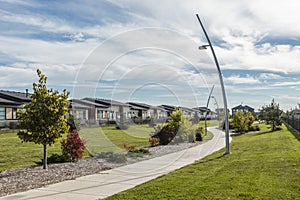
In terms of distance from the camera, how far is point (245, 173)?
8750 millimetres

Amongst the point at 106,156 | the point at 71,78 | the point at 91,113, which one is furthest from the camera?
the point at 91,113

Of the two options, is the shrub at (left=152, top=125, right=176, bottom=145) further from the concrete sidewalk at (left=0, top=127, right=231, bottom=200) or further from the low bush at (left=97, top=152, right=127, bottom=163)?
the concrete sidewalk at (left=0, top=127, right=231, bottom=200)

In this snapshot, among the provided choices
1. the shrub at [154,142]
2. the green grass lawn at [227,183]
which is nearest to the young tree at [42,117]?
the green grass lawn at [227,183]

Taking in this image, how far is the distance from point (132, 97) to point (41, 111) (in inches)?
424

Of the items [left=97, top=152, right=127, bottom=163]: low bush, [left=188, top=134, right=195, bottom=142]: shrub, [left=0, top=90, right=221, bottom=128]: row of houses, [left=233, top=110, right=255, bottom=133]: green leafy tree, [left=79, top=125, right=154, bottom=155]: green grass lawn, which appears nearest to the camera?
[left=97, top=152, right=127, bottom=163]: low bush

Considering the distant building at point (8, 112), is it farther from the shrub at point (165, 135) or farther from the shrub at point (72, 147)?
the shrub at point (72, 147)

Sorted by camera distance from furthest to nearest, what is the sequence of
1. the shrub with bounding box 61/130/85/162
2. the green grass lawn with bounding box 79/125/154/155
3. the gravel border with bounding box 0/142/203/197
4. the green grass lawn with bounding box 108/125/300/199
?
the green grass lawn with bounding box 79/125/154/155
the shrub with bounding box 61/130/85/162
the gravel border with bounding box 0/142/203/197
the green grass lawn with bounding box 108/125/300/199

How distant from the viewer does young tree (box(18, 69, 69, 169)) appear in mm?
9594

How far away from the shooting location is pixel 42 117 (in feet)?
31.6

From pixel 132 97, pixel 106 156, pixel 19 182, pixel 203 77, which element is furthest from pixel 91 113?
pixel 19 182

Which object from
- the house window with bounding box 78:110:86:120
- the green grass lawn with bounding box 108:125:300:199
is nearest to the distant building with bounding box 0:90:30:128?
the house window with bounding box 78:110:86:120

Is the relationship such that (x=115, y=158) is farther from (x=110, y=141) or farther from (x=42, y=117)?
(x=110, y=141)

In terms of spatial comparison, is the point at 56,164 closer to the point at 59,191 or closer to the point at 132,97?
the point at 59,191

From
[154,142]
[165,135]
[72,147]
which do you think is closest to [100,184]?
[72,147]
